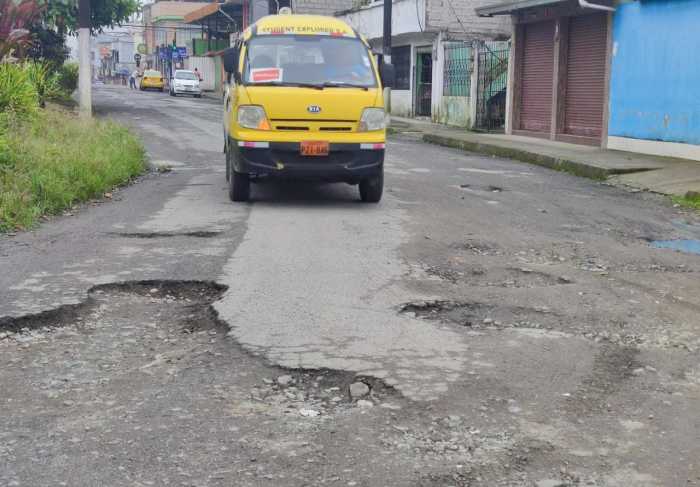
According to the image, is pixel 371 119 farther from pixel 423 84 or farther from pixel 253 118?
pixel 423 84

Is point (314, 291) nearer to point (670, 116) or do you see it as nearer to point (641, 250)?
point (641, 250)

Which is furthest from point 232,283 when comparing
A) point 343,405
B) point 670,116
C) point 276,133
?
point 670,116

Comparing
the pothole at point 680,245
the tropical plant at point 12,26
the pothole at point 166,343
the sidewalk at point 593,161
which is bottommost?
the pothole at point 680,245

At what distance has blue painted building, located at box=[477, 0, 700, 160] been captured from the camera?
53.6 ft

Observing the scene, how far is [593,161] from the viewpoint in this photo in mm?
15711

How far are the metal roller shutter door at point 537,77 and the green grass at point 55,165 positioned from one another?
37.2 ft

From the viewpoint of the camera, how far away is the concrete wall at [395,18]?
29609 millimetres

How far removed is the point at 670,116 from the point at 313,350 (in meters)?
13.6

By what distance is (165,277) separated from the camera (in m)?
6.51

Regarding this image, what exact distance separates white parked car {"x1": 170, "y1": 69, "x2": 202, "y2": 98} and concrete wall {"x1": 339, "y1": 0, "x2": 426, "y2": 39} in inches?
654

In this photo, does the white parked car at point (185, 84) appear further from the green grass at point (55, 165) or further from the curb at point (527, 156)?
the green grass at point (55, 165)

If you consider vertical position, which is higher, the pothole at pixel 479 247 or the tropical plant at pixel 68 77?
the tropical plant at pixel 68 77

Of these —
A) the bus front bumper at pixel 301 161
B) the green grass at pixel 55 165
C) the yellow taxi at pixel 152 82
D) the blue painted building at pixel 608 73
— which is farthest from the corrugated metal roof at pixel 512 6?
the yellow taxi at pixel 152 82

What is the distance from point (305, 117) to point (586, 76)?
483 inches
